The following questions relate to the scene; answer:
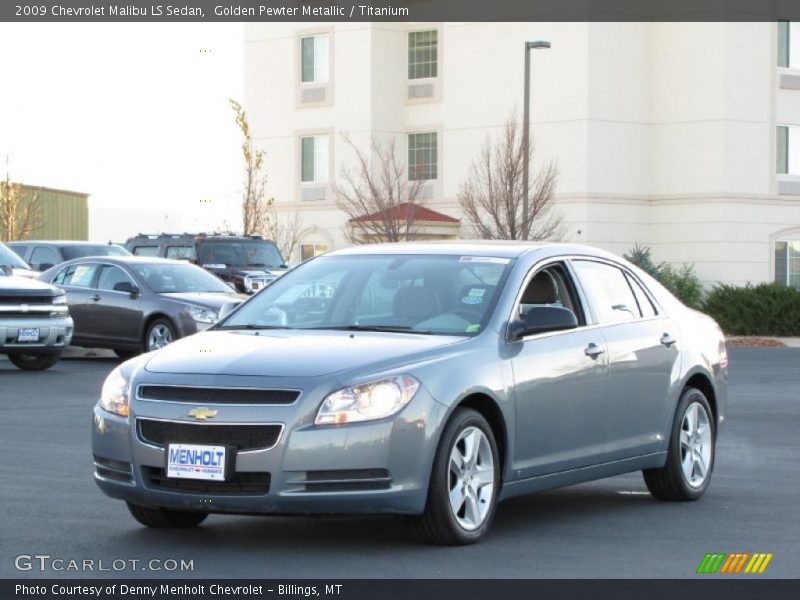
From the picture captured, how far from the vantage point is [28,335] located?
73.8 feet

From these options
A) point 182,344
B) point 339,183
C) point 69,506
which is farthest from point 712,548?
point 339,183

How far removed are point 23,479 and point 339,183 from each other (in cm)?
4172

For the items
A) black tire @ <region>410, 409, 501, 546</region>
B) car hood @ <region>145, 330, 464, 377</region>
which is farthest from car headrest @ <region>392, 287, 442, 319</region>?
black tire @ <region>410, 409, 501, 546</region>

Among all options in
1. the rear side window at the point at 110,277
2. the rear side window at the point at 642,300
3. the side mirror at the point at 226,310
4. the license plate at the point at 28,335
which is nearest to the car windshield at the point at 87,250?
the rear side window at the point at 110,277

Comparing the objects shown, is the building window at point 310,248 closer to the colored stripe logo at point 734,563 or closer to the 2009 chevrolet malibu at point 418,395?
the 2009 chevrolet malibu at point 418,395

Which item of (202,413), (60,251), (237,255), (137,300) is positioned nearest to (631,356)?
(202,413)

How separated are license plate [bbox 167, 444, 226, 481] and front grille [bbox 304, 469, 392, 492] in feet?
1.48

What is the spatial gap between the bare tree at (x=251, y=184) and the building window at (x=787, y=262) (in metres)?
15.9

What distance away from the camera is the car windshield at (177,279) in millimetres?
25828

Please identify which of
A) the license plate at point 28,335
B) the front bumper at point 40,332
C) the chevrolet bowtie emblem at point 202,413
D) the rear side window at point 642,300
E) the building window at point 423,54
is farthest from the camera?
the building window at point 423,54

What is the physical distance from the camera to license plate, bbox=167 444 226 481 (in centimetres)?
827

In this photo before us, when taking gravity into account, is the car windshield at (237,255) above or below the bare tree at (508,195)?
below

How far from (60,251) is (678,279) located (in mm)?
20810
